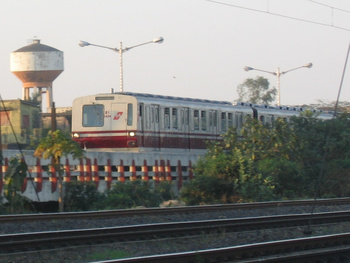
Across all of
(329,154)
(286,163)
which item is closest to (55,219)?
(286,163)

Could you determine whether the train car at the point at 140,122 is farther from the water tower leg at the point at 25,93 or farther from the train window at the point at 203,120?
the water tower leg at the point at 25,93

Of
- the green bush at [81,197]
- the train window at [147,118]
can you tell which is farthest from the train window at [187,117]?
the green bush at [81,197]

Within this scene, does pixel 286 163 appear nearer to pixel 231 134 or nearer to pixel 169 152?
pixel 231 134

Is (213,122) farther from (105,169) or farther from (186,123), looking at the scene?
(105,169)

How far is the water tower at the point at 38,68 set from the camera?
86.0 metres

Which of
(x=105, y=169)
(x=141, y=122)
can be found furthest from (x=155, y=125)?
(x=105, y=169)

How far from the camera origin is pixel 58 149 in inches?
862

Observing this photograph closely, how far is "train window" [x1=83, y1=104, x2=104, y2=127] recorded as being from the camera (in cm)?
3016

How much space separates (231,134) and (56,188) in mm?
8810

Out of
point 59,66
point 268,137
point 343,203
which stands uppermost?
point 59,66

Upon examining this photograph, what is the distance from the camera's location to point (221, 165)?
25125 millimetres

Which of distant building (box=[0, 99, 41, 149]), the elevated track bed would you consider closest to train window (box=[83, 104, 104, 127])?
the elevated track bed

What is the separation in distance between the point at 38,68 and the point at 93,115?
5717 cm

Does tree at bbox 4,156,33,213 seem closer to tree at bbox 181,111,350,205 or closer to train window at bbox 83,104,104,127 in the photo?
tree at bbox 181,111,350,205
